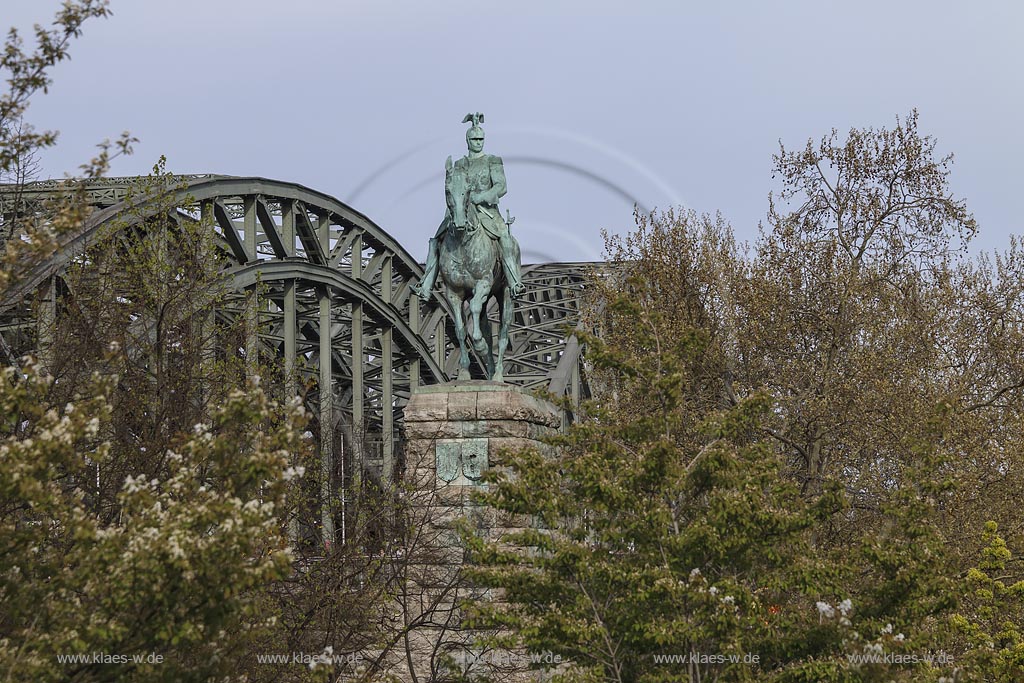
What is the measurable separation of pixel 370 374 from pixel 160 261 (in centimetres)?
2613

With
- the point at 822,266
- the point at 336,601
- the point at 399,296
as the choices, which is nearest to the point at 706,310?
the point at 822,266

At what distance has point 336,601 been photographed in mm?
14492

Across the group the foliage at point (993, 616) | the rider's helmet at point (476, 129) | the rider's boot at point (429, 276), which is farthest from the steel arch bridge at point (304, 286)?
the foliage at point (993, 616)

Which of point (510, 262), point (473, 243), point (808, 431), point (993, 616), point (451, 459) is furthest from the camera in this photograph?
point (808, 431)

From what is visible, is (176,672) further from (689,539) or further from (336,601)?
(336,601)

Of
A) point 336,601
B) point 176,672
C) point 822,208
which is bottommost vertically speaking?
point 176,672

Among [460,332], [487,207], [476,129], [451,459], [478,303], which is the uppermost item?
[476,129]

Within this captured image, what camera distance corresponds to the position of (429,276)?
16891 mm

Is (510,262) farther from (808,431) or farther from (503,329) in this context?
(808,431)

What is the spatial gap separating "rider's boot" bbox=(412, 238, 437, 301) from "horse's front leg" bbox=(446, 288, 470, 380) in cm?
29

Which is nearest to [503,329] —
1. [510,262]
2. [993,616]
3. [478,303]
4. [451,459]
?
[478,303]

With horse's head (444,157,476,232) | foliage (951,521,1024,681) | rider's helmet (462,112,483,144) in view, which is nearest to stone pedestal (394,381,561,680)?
horse's head (444,157,476,232)

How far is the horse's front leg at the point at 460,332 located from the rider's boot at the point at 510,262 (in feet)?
2.26

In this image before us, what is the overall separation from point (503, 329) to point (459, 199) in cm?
177
